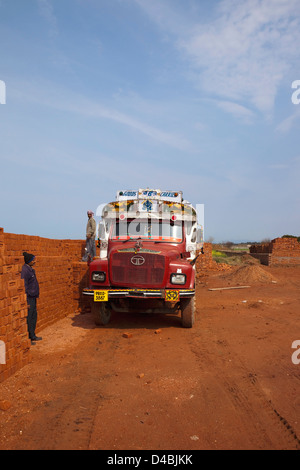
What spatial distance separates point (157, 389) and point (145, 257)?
10.4 feet

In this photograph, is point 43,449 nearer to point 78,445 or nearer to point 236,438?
point 78,445

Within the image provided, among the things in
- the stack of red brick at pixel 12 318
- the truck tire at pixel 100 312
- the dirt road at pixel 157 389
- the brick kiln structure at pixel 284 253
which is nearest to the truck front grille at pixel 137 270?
the truck tire at pixel 100 312

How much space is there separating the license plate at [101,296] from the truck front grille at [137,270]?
31 centimetres

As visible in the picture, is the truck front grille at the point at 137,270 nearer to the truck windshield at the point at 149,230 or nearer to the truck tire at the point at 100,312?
the truck tire at the point at 100,312

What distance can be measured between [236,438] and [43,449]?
172 centimetres

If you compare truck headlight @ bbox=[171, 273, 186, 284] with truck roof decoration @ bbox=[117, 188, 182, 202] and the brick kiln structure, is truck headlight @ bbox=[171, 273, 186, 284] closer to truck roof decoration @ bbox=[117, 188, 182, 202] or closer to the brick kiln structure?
truck roof decoration @ bbox=[117, 188, 182, 202]

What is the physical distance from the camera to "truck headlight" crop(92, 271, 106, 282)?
7281 millimetres

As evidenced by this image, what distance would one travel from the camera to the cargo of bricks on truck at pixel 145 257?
6.99 meters

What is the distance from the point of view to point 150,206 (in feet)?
27.5

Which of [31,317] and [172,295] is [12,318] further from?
[172,295]

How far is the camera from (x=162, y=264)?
6.96 metres

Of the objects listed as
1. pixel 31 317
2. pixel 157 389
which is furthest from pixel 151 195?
pixel 157 389
